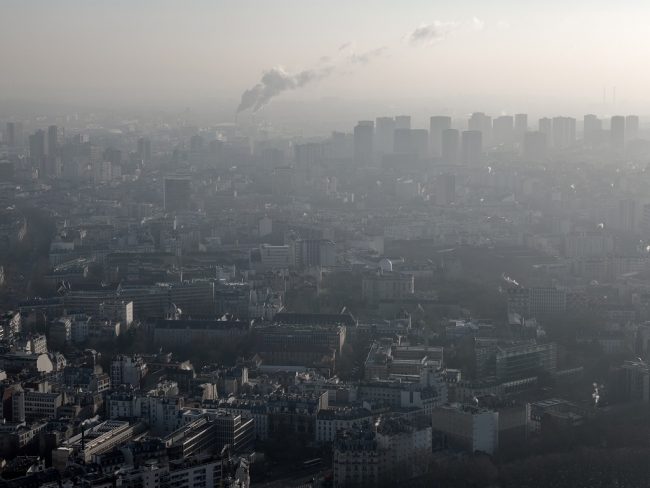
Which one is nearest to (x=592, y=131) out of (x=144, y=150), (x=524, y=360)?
(x=144, y=150)

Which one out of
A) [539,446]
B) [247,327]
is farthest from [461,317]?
[539,446]

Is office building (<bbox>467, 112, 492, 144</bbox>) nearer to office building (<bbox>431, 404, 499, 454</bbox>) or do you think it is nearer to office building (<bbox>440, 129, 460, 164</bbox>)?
office building (<bbox>440, 129, 460, 164</bbox>)

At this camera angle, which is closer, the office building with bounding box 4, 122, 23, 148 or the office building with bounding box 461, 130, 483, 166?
the office building with bounding box 4, 122, 23, 148

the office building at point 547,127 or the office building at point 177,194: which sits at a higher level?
the office building at point 547,127

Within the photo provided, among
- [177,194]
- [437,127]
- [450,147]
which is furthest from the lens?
[437,127]

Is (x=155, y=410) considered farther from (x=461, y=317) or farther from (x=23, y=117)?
(x=23, y=117)

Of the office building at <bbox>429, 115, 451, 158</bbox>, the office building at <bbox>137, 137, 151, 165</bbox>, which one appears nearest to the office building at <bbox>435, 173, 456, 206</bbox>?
the office building at <bbox>429, 115, 451, 158</bbox>

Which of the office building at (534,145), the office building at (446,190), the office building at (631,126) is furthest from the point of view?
the office building at (631,126)

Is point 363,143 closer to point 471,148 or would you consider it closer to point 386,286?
point 471,148

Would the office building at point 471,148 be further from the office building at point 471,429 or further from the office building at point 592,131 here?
the office building at point 471,429

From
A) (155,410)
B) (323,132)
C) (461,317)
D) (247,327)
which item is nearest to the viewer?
(155,410)

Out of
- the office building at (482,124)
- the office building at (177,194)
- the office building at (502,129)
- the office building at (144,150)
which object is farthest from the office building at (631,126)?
the office building at (177,194)
